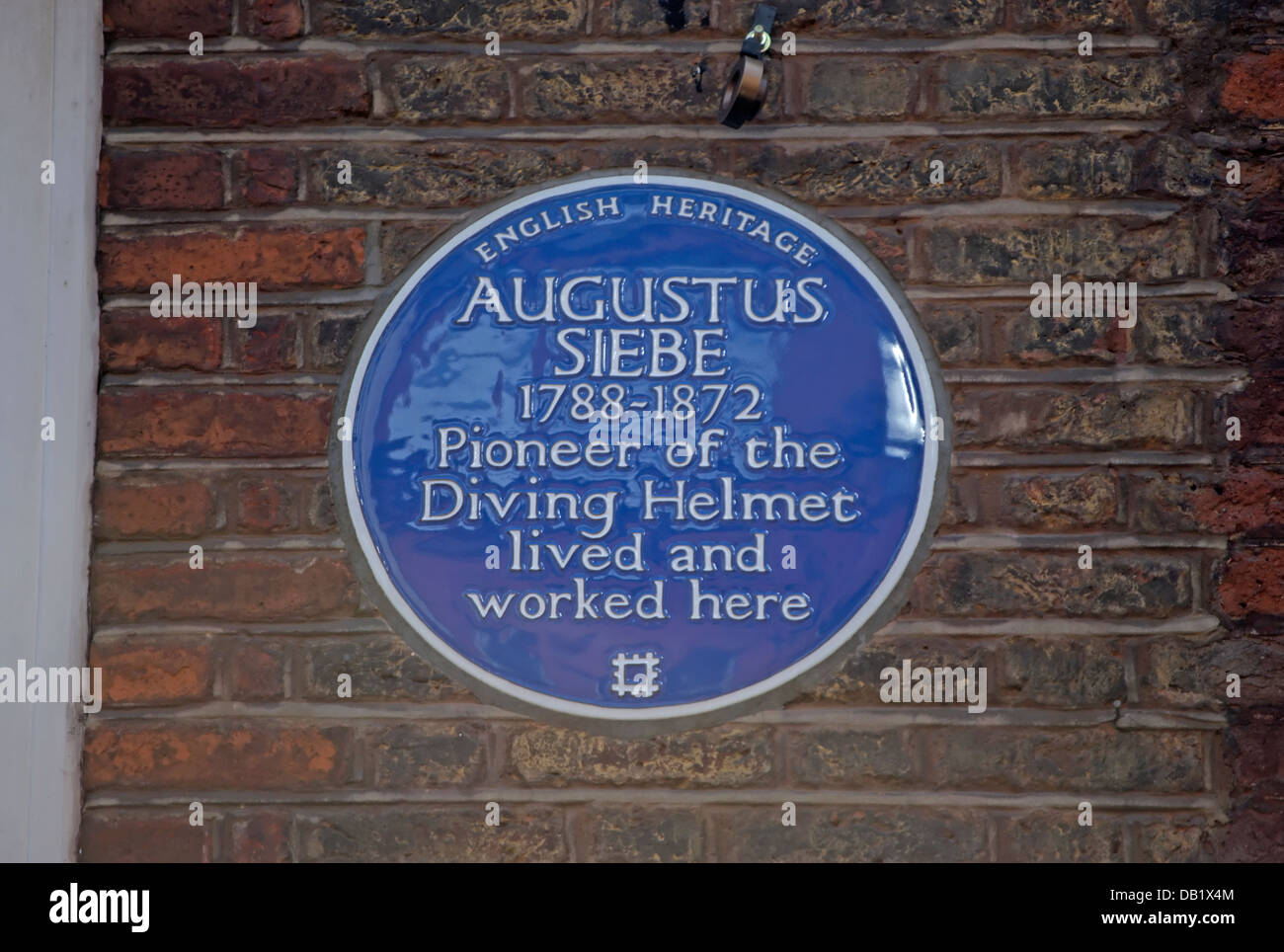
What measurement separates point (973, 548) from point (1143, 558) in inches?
9.6

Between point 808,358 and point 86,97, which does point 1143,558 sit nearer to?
point 808,358

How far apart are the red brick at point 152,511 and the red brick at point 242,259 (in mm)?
301

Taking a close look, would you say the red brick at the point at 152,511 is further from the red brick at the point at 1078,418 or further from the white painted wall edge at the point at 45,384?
the red brick at the point at 1078,418

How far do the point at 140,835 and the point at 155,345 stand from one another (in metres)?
0.71

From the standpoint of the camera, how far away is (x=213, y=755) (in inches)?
62.3

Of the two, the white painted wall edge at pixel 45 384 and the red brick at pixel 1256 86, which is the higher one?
the red brick at pixel 1256 86

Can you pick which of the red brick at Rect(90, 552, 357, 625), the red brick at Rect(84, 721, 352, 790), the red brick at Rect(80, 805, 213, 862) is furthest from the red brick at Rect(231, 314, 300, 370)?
the red brick at Rect(80, 805, 213, 862)

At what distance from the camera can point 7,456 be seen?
161 centimetres

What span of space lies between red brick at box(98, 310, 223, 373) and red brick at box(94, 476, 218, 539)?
175mm

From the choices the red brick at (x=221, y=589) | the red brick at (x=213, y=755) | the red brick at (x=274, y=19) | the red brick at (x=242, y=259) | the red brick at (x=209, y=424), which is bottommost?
the red brick at (x=213, y=755)

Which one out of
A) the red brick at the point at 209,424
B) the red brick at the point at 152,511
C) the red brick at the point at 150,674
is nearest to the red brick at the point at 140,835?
the red brick at the point at 150,674

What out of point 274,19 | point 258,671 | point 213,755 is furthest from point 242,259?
point 213,755

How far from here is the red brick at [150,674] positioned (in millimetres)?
1591

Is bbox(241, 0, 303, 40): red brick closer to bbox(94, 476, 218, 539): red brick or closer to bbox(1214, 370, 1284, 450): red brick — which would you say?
bbox(94, 476, 218, 539): red brick
